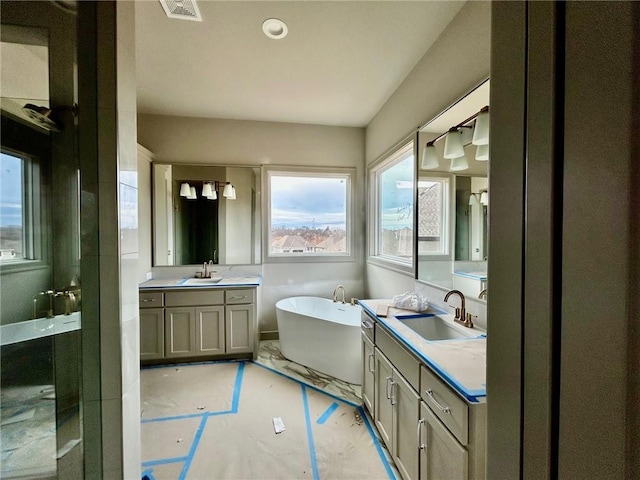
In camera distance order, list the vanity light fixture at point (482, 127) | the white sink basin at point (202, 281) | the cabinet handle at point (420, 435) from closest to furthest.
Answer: the cabinet handle at point (420, 435), the vanity light fixture at point (482, 127), the white sink basin at point (202, 281)

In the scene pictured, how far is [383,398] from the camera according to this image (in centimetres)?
176

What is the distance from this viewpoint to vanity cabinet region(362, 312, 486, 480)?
3.18 feet

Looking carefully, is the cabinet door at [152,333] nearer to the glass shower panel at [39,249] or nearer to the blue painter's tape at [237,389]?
the blue painter's tape at [237,389]

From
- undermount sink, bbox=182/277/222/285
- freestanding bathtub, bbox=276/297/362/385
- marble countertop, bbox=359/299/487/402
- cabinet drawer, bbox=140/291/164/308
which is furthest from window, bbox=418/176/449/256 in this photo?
cabinet drawer, bbox=140/291/164/308

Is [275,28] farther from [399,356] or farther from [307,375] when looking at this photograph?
[307,375]

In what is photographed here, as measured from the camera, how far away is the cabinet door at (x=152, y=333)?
287 centimetres

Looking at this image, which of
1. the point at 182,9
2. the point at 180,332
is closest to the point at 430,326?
the point at 180,332

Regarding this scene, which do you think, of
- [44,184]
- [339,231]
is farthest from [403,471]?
[339,231]

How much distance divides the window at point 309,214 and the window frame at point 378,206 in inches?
13.2

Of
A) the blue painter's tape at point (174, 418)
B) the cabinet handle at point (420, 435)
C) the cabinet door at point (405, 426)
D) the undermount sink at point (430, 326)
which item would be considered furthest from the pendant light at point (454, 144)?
the blue painter's tape at point (174, 418)

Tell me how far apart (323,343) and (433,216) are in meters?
1.57

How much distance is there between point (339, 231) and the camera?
3760mm

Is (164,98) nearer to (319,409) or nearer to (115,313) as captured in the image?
(115,313)

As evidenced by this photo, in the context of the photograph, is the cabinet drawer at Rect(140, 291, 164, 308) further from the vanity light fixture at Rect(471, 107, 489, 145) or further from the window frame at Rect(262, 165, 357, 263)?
the vanity light fixture at Rect(471, 107, 489, 145)
